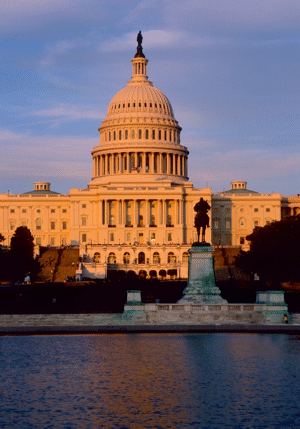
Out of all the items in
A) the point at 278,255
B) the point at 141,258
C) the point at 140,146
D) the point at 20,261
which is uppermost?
the point at 140,146

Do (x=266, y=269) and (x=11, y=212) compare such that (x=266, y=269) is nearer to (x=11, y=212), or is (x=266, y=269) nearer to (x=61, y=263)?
(x=61, y=263)

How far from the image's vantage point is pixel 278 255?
4033 inches

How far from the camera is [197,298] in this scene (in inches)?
2373

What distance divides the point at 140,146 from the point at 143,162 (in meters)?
3.92

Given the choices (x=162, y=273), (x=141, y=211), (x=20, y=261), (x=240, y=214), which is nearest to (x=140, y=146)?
(x=141, y=211)

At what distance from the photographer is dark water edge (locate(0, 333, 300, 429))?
2769cm

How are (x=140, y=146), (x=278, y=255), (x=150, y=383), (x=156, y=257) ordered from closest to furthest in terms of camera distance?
(x=150, y=383) < (x=278, y=255) < (x=156, y=257) < (x=140, y=146)

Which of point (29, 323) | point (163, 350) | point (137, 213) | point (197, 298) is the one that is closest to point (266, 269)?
point (197, 298)

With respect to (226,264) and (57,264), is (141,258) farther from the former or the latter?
(226,264)

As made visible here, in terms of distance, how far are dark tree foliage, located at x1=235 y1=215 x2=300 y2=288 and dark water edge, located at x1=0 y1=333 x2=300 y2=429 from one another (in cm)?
5198

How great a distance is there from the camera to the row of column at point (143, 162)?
194m

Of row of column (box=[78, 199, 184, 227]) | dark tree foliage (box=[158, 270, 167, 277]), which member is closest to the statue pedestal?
dark tree foliage (box=[158, 270, 167, 277])

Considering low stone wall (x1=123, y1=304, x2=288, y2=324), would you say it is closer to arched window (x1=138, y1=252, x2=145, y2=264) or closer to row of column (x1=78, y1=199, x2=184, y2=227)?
arched window (x1=138, y1=252, x2=145, y2=264)

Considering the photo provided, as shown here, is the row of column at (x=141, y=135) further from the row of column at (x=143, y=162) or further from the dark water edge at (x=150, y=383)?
the dark water edge at (x=150, y=383)
